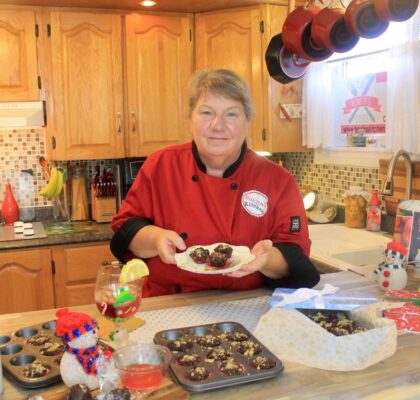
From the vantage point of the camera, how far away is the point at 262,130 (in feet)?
9.71

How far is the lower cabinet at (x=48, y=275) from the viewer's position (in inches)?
103

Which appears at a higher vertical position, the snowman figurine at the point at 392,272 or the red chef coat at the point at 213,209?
the red chef coat at the point at 213,209

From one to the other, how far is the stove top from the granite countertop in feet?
0.09

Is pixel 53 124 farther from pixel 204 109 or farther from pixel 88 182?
pixel 204 109

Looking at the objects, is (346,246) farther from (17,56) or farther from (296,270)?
(17,56)

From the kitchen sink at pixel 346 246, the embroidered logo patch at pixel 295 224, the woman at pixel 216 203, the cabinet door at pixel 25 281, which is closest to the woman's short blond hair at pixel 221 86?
the woman at pixel 216 203

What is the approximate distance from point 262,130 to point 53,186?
4.15 ft

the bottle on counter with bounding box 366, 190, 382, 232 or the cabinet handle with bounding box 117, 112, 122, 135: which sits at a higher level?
the cabinet handle with bounding box 117, 112, 122, 135

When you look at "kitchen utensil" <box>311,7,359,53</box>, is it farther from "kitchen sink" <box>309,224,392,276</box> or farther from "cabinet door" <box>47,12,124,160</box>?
"cabinet door" <box>47,12,124,160</box>

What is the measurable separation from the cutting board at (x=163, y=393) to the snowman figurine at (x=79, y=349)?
0.10ft

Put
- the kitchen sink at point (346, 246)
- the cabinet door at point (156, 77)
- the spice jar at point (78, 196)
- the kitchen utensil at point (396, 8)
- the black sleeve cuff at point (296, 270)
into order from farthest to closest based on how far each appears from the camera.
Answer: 1. the spice jar at point (78, 196)
2. the cabinet door at point (156, 77)
3. the kitchen sink at point (346, 246)
4. the black sleeve cuff at point (296, 270)
5. the kitchen utensil at point (396, 8)

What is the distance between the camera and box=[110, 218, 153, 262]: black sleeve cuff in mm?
1624

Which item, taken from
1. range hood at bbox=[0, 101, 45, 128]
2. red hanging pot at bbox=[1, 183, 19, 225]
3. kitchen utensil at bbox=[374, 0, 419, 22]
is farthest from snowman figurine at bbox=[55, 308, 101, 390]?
red hanging pot at bbox=[1, 183, 19, 225]

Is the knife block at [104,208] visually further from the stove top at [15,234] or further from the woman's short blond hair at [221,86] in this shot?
the woman's short blond hair at [221,86]
